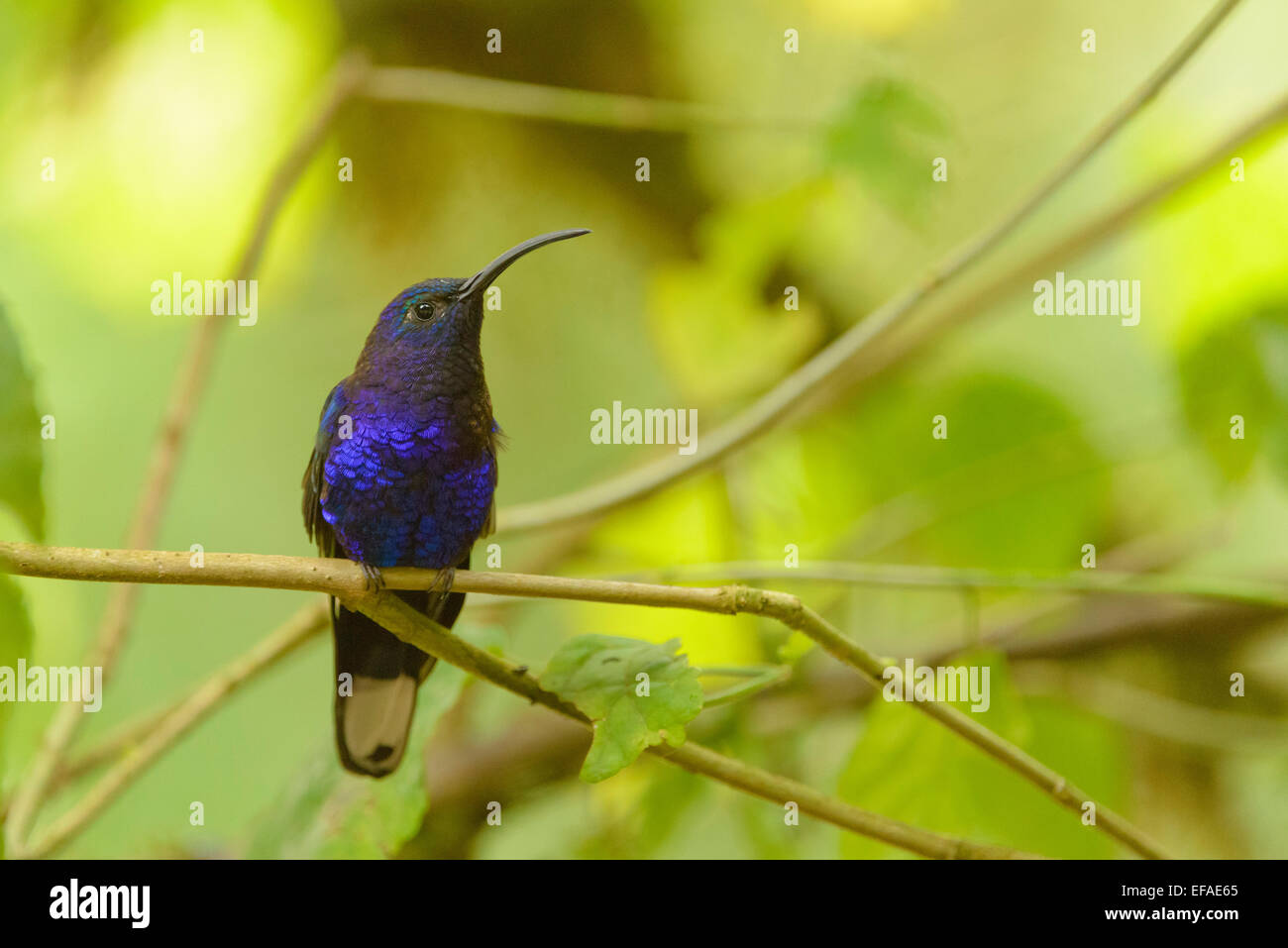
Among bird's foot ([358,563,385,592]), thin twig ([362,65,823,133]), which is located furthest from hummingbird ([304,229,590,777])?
thin twig ([362,65,823,133])

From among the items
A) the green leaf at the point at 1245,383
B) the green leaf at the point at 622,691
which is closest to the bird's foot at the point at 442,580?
the green leaf at the point at 622,691

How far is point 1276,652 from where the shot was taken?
1902 mm

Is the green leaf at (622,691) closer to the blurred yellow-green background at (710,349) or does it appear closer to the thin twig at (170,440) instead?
the blurred yellow-green background at (710,349)

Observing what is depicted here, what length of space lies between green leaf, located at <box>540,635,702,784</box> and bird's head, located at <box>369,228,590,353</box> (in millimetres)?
352

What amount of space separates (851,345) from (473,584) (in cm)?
62

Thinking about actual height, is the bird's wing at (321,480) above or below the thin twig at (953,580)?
above

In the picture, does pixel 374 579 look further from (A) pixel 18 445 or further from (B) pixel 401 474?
(A) pixel 18 445

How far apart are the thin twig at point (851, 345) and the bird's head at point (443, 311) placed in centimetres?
37

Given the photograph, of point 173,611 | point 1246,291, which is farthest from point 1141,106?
point 173,611

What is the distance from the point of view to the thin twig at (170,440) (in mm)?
1231

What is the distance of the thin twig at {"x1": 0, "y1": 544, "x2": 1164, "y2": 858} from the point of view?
2.44 feet

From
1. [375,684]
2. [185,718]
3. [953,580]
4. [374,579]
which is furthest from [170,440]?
[953,580]

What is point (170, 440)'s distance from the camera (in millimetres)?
1438

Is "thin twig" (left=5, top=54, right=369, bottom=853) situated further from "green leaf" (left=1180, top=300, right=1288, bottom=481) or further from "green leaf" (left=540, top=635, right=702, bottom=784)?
"green leaf" (left=1180, top=300, right=1288, bottom=481)
